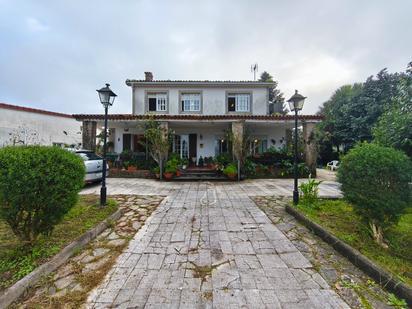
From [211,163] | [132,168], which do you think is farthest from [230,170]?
[132,168]

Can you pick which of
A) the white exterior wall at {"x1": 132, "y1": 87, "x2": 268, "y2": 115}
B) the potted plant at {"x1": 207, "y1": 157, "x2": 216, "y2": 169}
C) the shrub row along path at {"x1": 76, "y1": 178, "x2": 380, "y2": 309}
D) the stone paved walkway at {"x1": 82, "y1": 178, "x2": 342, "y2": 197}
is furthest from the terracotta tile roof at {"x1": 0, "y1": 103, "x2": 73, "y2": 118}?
the shrub row along path at {"x1": 76, "y1": 178, "x2": 380, "y2": 309}

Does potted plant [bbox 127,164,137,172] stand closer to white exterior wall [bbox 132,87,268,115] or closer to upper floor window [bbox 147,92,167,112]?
white exterior wall [bbox 132,87,268,115]


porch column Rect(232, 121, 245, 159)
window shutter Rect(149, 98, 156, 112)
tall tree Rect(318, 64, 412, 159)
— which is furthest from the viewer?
tall tree Rect(318, 64, 412, 159)

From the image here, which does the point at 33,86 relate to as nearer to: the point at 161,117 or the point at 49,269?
the point at 161,117

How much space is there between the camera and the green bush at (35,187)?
7.95 ft

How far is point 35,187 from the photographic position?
99.6 inches

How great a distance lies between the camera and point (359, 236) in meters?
3.27

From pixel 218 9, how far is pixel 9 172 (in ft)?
30.3

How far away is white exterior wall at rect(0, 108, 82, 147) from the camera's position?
495 inches

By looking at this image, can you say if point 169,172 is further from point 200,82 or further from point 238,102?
point 238,102

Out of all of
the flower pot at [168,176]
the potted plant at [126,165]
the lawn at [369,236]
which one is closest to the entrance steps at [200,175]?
the flower pot at [168,176]

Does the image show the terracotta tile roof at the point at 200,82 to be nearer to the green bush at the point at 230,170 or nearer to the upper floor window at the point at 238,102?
the upper floor window at the point at 238,102

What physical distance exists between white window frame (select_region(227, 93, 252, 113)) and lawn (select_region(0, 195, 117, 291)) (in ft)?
39.7

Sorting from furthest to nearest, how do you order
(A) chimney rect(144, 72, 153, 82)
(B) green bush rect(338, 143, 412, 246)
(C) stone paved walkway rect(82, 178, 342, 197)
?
1. (A) chimney rect(144, 72, 153, 82)
2. (C) stone paved walkway rect(82, 178, 342, 197)
3. (B) green bush rect(338, 143, 412, 246)
